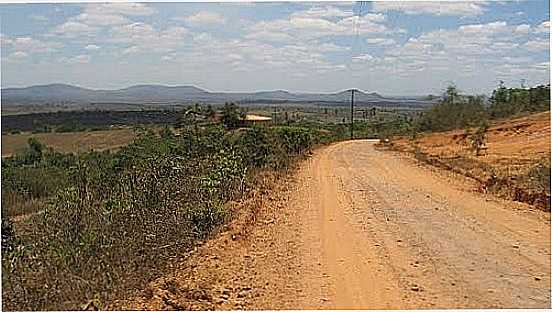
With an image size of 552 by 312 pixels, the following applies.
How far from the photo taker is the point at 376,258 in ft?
24.5

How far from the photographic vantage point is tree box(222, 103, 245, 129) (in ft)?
73.5

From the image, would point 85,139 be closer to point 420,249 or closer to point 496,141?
point 496,141

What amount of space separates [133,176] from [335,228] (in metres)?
3.37

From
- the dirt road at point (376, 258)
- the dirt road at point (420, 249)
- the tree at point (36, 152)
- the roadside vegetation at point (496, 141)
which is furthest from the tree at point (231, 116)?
the dirt road at point (376, 258)

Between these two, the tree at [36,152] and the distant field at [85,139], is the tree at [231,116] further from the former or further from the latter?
the tree at [36,152]

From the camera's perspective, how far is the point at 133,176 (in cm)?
1079

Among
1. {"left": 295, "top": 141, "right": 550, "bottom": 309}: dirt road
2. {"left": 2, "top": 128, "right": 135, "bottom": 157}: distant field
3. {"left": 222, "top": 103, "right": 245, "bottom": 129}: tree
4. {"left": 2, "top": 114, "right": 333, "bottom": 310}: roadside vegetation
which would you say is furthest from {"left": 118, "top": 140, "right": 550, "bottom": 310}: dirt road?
{"left": 2, "top": 128, "right": 135, "bottom": 157}: distant field

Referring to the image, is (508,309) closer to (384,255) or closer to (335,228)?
(384,255)

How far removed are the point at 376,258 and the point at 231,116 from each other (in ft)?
53.0

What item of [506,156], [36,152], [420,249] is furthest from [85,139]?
[420,249]

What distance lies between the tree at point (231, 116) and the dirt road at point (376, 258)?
10222mm

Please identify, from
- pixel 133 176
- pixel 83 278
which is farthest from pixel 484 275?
pixel 133 176

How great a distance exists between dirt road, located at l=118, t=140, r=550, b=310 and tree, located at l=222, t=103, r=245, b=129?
10.2 meters

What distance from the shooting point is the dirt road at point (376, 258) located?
19.5 feet
